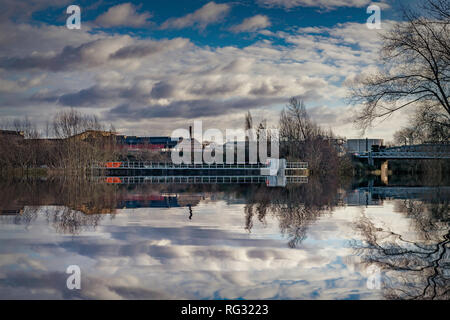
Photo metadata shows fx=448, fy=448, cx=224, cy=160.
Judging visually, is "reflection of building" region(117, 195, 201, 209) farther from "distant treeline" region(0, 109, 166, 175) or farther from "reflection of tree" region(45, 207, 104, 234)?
"distant treeline" region(0, 109, 166, 175)

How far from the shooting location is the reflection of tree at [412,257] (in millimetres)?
4624

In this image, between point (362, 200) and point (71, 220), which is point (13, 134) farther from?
point (71, 220)

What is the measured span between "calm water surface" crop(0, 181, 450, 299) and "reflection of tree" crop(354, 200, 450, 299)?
12 mm

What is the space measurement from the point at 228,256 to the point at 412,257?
2.57m

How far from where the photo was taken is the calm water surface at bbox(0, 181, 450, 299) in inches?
184

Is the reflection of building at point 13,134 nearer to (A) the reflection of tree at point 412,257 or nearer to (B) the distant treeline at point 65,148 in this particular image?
(B) the distant treeline at point 65,148

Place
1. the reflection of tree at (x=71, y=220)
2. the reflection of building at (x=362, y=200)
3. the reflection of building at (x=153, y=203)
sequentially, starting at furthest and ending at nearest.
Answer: the reflection of building at (x=362, y=200), the reflection of building at (x=153, y=203), the reflection of tree at (x=71, y=220)

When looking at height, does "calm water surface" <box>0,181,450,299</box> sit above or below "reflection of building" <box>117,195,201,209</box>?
below

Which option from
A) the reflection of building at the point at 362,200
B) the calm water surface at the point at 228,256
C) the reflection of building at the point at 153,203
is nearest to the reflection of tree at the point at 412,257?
the calm water surface at the point at 228,256

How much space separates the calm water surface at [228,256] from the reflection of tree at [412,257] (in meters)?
0.01

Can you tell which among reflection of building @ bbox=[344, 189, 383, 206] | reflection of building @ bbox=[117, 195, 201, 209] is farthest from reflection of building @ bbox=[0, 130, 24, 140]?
reflection of building @ bbox=[344, 189, 383, 206]

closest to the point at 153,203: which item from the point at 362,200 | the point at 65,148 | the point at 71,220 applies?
the point at 71,220

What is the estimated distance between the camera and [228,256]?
6.45 meters

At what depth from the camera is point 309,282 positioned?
4992mm
